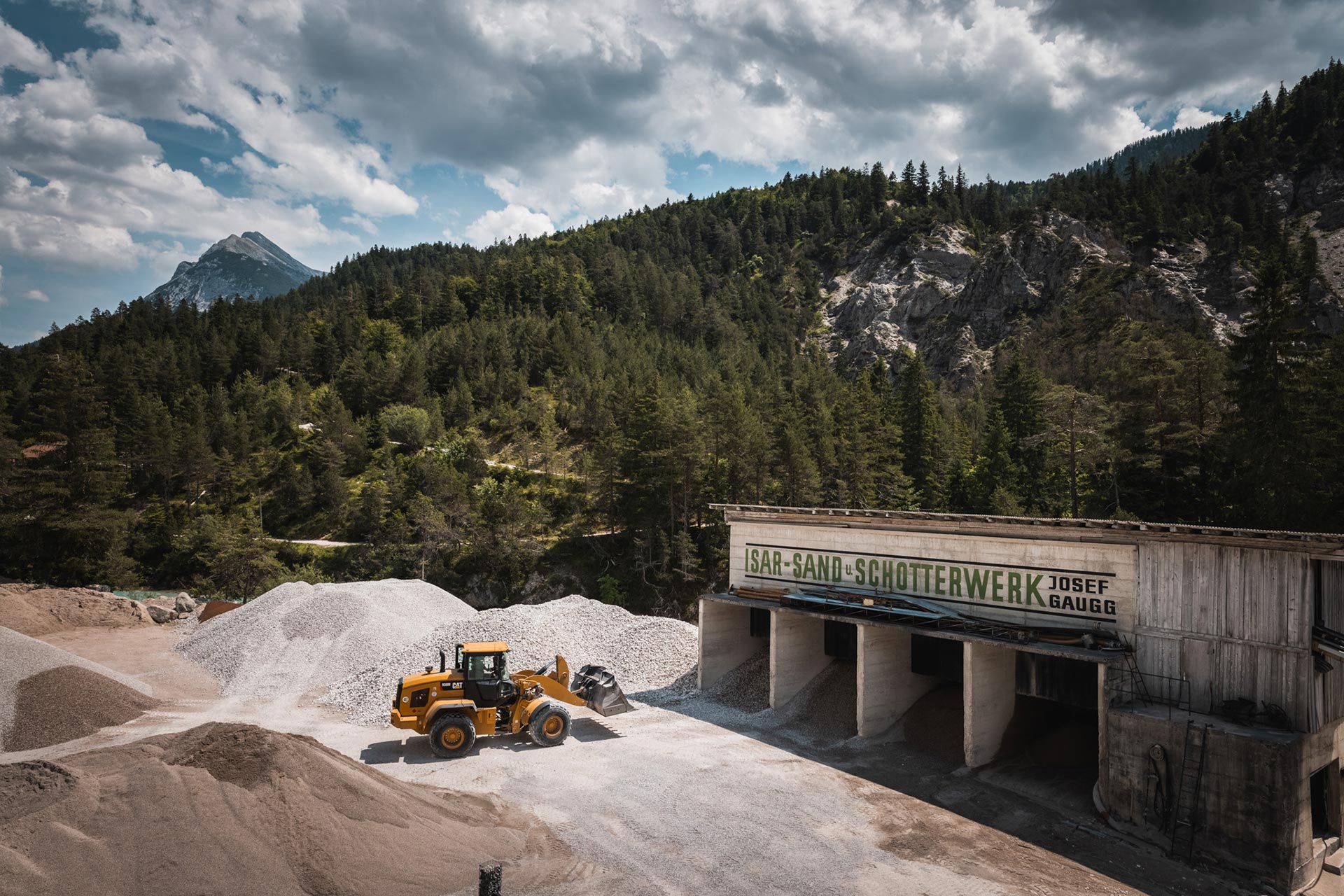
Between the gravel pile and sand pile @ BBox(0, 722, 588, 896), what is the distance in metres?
7.33

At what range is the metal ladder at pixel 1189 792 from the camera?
1295 cm

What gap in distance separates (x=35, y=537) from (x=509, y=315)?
A: 67826 mm

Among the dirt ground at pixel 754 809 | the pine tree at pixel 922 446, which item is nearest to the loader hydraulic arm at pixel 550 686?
the dirt ground at pixel 754 809

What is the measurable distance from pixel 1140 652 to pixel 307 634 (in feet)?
82.2

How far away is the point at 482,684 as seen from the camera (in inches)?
670

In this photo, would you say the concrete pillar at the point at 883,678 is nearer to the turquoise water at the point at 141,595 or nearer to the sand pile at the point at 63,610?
the sand pile at the point at 63,610

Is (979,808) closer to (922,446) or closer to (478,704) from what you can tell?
(478,704)

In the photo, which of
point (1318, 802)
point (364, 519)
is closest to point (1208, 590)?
point (1318, 802)

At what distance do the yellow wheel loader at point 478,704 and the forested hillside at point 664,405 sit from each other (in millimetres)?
25219

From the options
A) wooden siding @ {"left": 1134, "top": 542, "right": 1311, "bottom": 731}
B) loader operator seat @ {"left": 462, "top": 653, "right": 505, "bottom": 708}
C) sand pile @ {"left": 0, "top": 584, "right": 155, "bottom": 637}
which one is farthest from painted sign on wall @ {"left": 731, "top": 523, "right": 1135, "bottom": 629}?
sand pile @ {"left": 0, "top": 584, "right": 155, "bottom": 637}

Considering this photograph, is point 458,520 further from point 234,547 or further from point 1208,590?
point 1208,590

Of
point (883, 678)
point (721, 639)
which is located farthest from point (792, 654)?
point (883, 678)

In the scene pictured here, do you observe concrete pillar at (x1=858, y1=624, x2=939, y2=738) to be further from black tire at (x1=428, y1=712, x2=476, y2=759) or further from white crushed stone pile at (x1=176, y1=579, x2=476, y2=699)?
white crushed stone pile at (x1=176, y1=579, x2=476, y2=699)

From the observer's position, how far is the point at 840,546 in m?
21.9
